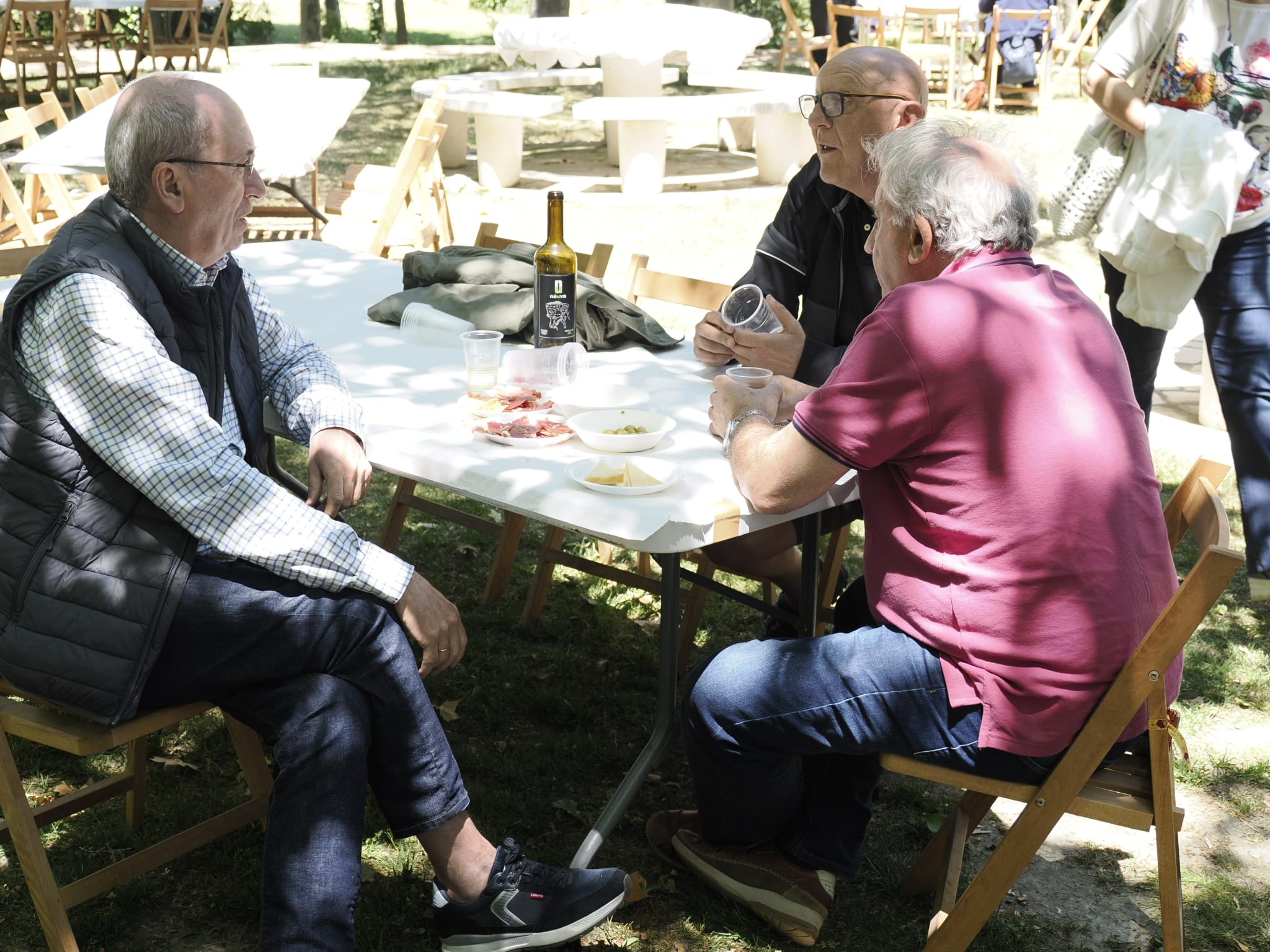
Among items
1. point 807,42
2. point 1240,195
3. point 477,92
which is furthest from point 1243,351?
point 807,42

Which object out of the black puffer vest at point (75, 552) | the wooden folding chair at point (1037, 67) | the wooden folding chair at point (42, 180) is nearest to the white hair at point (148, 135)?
the black puffer vest at point (75, 552)

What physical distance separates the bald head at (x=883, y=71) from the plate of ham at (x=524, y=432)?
1.31 m

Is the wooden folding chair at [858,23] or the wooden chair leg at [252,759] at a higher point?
the wooden folding chair at [858,23]

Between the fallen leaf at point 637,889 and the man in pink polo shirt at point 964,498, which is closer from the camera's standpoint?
the man in pink polo shirt at point 964,498

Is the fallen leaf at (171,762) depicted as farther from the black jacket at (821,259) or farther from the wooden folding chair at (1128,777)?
the black jacket at (821,259)

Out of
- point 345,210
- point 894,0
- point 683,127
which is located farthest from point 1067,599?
point 894,0

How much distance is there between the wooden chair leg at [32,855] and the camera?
2.31 m

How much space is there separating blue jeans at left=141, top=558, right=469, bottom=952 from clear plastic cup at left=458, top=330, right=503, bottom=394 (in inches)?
29.4

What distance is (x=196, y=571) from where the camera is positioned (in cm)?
235

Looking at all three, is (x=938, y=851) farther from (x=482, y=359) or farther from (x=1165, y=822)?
(x=482, y=359)

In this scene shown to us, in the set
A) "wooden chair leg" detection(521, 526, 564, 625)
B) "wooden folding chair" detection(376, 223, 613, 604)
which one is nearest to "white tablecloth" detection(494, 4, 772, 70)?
"wooden folding chair" detection(376, 223, 613, 604)

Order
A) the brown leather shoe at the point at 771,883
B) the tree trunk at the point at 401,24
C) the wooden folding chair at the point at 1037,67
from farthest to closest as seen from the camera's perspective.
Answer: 1. the tree trunk at the point at 401,24
2. the wooden folding chair at the point at 1037,67
3. the brown leather shoe at the point at 771,883

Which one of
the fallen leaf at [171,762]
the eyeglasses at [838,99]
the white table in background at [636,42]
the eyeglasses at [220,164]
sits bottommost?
the fallen leaf at [171,762]

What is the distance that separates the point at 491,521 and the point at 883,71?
193cm
